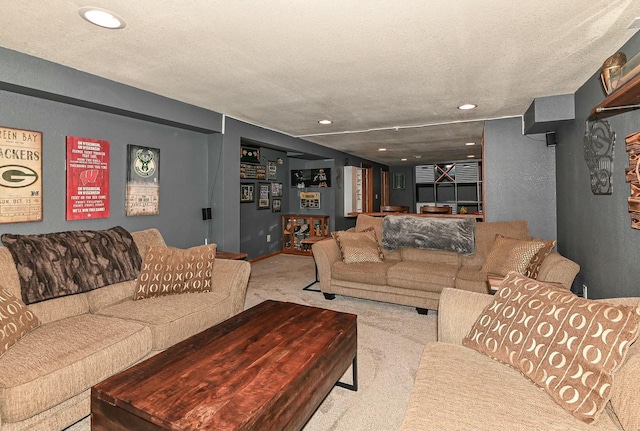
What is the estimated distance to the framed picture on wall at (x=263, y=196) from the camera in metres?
6.30

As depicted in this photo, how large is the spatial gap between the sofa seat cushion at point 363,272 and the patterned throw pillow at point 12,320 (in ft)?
8.63

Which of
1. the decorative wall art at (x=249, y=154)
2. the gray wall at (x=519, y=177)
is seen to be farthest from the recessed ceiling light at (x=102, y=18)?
the gray wall at (x=519, y=177)

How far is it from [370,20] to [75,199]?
9.51ft

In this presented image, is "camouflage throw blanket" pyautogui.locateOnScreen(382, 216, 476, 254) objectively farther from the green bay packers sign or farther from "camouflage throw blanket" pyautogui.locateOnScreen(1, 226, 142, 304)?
the green bay packers sign

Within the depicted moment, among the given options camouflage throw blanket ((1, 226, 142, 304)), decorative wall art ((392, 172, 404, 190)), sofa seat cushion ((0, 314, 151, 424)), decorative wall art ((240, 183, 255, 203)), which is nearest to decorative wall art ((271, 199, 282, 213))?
decorative wall art ((240, 183, 255, 203))

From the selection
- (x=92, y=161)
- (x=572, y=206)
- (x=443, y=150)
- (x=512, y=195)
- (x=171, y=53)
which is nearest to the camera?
(x=171, y=53)

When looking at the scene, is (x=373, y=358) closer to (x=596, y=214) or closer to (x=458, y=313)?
(x=458, y=313)

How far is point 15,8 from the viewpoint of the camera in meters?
1.82

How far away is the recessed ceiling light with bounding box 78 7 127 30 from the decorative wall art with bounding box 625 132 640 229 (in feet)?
10.3

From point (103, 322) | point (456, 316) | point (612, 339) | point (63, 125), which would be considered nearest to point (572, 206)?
point (456, 316)

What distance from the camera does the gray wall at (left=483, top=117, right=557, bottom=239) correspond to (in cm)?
420

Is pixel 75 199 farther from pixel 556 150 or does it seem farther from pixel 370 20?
pixel 556 150

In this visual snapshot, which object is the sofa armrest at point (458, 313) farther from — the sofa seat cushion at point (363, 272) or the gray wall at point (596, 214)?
the sofa seat cushion at point (363, 272)

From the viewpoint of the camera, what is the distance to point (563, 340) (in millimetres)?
1278
